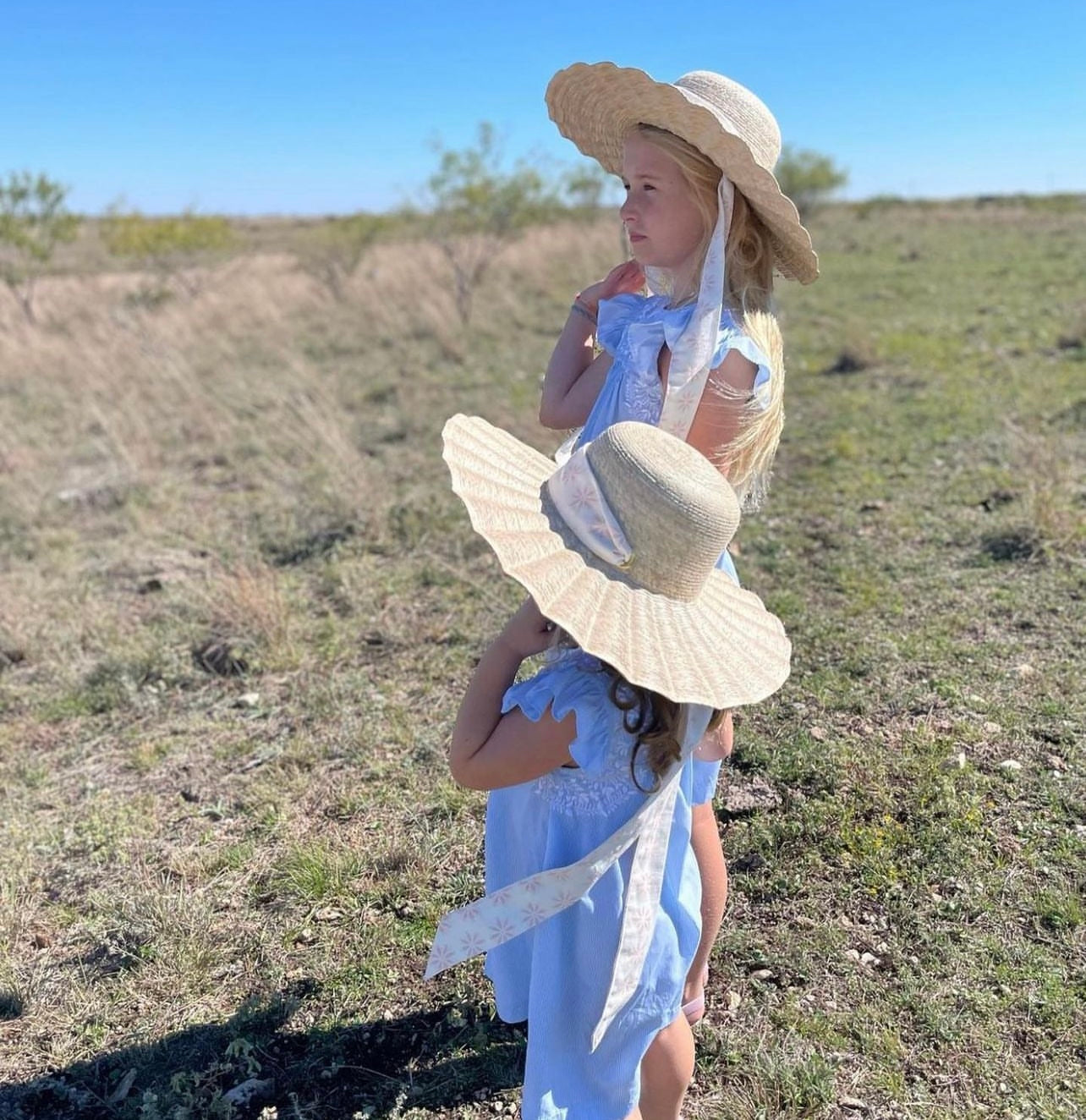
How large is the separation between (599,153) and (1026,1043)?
7.30 feet

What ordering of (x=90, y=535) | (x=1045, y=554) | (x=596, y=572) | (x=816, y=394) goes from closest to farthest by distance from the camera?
1. (x=596, y=572)
2. (x=1045, y=554)
3. (x=90, y=535)
4. (x=816, y=394)

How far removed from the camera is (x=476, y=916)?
144 centimetres

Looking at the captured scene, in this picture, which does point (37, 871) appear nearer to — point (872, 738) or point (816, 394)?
point (872, 738)

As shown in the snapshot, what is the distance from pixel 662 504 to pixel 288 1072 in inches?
70.3

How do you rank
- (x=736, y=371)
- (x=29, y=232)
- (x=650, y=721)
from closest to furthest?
(x=650, y=721) < (x=736, y=371) < (x=29, y=232)

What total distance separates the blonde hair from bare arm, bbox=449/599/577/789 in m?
0.55

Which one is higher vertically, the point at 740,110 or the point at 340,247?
the point at 340,247

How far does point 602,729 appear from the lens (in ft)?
4.36

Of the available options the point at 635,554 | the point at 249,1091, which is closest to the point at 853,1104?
the point at 249,1091

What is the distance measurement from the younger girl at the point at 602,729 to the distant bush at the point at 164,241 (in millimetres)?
17307

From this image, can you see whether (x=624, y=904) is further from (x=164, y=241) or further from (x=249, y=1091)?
(x=164, y=241)

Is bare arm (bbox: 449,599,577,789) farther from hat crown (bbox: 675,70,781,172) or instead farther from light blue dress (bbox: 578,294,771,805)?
hat crown (bbox: 675,70,781,172)

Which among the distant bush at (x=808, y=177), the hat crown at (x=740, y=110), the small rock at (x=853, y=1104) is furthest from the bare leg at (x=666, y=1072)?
the distant bush at (x=808, y=177)

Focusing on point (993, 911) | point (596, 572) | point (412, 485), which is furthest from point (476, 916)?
point (412, 485)
